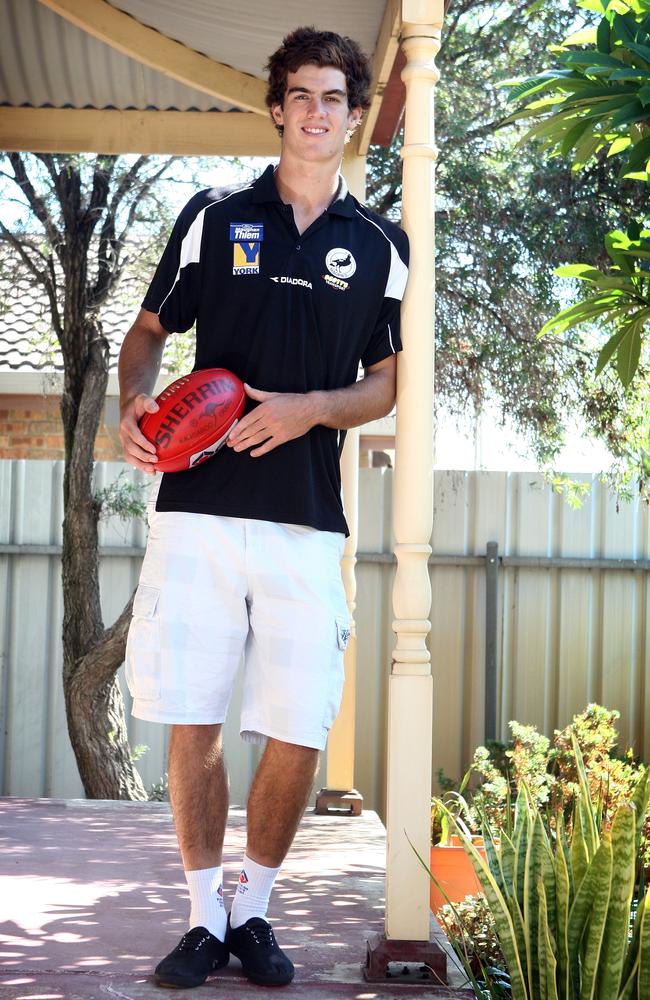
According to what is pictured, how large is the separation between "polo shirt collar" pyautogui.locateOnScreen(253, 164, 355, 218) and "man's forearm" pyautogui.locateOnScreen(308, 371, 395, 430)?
1.32 ft

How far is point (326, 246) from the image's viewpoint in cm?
268

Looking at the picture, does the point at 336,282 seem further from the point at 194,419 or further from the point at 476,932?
the point at 476,932

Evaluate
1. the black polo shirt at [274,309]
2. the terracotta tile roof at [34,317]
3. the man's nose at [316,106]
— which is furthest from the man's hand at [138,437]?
the terracotta tile roof at [34,317]

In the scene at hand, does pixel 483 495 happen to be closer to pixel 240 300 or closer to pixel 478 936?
pixel 478 936

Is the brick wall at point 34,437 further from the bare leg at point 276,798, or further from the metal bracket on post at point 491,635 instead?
the bare leg at point 276,798

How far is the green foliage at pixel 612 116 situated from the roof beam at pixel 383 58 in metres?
0.66

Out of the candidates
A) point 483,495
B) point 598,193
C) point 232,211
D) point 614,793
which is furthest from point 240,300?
point 483,495

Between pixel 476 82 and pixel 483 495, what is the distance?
95.2 inches

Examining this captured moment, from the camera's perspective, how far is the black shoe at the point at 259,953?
2408mm

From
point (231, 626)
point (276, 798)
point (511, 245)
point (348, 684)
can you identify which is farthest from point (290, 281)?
point (511, 245)

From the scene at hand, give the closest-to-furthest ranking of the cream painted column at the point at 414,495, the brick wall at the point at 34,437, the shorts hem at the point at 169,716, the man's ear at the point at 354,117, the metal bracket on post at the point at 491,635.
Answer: the shorts hem at the point at 169,716 < the cream painted column at the point at 414,495 < the man's ear at the point at 354,117 < the metal bracket on post at the point at 491,635 < the brick wall at the point at 34,437

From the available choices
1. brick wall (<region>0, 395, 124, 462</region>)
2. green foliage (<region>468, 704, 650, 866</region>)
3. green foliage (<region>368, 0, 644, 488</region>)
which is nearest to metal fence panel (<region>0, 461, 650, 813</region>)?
green foliage (<region>368, 0, 644, 488</region>)

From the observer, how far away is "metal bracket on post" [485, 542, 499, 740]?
22.5 feet

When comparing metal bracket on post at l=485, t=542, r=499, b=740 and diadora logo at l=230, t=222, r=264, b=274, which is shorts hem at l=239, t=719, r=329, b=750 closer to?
diadora logo at l=230, t=222, r=264, b=274
